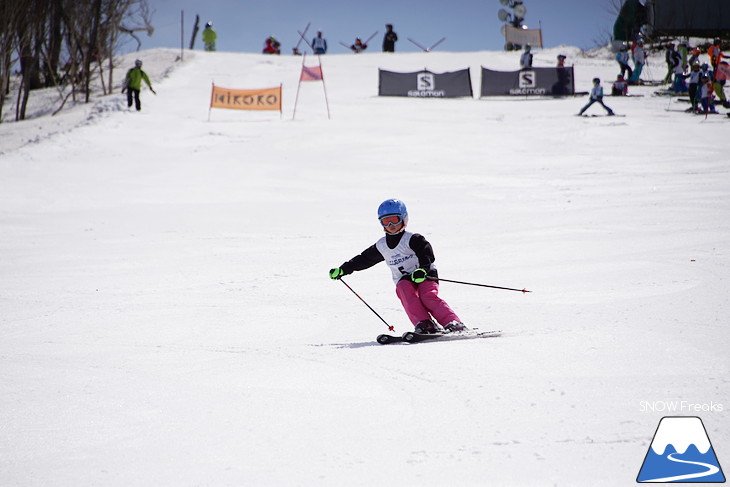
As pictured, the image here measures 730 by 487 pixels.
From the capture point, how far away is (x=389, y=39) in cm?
4138

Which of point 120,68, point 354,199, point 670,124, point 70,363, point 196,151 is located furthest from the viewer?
point 120,68

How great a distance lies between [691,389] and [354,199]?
10.7 m

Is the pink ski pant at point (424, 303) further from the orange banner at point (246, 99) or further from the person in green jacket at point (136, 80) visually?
the person in green jacket at point (136, 80)

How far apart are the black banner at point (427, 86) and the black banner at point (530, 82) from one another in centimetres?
90

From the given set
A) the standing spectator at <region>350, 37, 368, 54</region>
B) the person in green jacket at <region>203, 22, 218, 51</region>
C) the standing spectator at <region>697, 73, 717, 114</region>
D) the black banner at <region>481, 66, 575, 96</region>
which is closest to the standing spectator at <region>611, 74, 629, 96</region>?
the black banner at <region>481, 66, 575, 96</region>

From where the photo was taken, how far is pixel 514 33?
37438 mm

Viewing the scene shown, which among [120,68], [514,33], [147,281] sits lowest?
[147,281]

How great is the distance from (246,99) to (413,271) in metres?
19.1

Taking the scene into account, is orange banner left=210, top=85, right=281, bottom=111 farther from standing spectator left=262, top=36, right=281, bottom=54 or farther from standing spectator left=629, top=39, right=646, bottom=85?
standing spectator left=262, top=36, right=281, bottom=54

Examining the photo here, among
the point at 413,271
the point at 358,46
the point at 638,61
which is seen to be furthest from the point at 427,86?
the point at 413,271

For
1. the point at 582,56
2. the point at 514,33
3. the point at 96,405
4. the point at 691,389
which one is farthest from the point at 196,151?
the point at 582,56

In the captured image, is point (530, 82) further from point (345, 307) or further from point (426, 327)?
point (426, 327)

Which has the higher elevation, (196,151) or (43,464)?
(196,151)

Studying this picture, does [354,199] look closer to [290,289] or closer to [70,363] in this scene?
[290,289]
